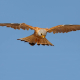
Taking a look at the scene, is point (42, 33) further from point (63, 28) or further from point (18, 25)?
point (63, 28)

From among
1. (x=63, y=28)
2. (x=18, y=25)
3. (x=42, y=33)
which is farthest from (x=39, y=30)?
(x=63, y=28)

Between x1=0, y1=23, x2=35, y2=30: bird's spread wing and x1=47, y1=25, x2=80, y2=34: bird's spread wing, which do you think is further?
x1=47, y1=25, x2=80, y2=34: bird's spread wing

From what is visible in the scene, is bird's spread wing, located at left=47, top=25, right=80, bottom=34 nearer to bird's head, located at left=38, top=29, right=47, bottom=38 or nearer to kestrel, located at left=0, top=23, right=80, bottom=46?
kestrel, located at left=0, top=23, right=80, bottom=46

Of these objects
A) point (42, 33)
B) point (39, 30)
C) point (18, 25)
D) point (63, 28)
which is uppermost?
point (18, 25)

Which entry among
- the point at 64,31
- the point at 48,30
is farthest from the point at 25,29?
the point at 64,31

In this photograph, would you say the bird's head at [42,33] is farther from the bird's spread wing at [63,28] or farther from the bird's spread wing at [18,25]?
the bird's spread wing at [18,25]

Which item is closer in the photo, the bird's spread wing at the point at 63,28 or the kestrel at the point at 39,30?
the kestrel at the point at 39,30

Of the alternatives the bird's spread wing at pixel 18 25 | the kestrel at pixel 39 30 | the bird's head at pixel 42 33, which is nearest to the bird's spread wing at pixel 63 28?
the kestrel at pixel 39 30

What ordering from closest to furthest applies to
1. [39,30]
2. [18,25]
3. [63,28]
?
[39,30] → [18,25] → [63,28]

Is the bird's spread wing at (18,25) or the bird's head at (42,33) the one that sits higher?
the bird's spread wing at (18,25)

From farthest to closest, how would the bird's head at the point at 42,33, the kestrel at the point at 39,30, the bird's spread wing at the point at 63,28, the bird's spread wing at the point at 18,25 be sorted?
the bird's spread wing at the point at 63,28
the bird's spread wing at the point at 18,25
the kestrel at the point at 39,30
the bird's head at the point at 42,33

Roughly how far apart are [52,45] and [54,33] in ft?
3.96

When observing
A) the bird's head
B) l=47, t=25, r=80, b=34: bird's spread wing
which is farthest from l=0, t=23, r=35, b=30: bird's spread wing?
l=47, t=25, r=80, b=34: bird's spread wing

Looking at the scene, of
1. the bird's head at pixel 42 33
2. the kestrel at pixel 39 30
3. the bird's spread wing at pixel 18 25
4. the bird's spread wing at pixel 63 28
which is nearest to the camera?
the bird's head at pixel 42 33
